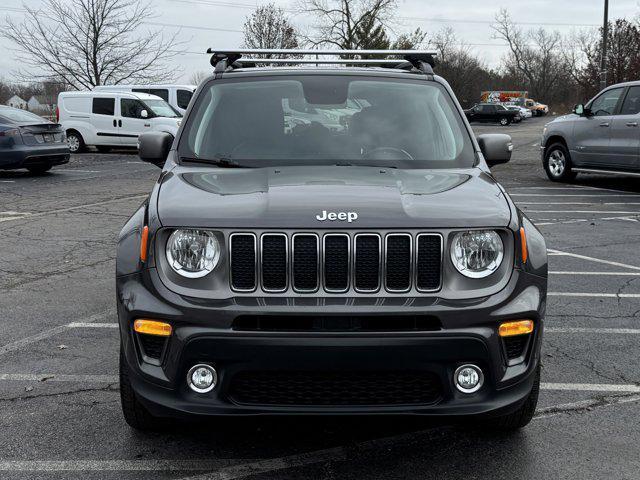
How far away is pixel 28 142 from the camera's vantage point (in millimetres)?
16359

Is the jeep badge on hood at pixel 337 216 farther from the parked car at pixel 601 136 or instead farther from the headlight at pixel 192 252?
the parked car at pixel 601 136

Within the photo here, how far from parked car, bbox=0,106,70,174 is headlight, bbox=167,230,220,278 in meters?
14.2

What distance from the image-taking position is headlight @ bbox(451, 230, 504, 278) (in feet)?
10.3

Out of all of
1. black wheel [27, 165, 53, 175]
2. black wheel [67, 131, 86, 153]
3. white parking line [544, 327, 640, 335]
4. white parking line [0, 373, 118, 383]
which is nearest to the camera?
white parking line [0, 373, 118, 383]

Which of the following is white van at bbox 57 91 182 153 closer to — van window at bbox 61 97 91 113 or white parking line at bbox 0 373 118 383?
van window at bbox 61 97 91 113

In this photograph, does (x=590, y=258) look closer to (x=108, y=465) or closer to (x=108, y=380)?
(x=108, y=380)

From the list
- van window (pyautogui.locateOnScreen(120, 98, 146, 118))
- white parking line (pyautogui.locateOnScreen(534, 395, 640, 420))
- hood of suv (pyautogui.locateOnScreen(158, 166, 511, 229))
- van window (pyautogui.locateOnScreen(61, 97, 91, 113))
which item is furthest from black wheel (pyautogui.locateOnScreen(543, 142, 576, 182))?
van window (pyautogui.locateOnScreen(61, 97, 91, 113))

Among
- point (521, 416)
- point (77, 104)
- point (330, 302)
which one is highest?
point (77, 104)

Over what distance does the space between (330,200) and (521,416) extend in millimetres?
1341

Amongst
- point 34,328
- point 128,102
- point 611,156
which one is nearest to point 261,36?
point 128,102

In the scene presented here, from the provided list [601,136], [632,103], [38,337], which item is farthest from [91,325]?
[601,136]

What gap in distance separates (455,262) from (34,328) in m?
3.52

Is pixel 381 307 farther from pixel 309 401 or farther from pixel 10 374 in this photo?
pixel 10 374

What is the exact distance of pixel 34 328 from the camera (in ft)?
18.1
